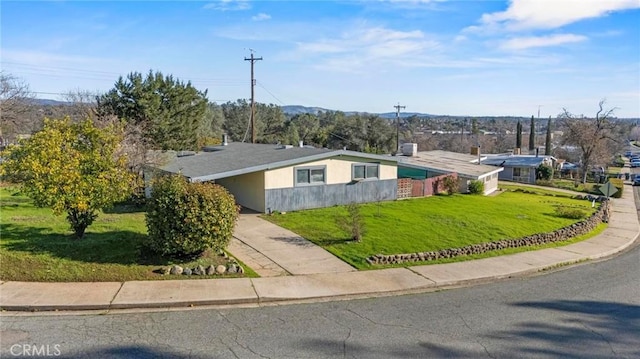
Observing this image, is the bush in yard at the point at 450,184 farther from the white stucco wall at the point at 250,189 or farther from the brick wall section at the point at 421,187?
the white stucco wall at the point at 250,189

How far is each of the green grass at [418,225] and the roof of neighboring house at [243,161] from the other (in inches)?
92.5

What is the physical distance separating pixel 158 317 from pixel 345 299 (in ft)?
12.8

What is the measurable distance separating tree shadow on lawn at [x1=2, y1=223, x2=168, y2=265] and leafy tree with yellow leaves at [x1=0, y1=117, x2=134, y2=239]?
0.62 metres

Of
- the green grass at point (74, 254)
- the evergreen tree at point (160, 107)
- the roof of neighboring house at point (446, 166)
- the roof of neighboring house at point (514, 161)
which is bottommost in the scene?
the green grass at point (74, 254)

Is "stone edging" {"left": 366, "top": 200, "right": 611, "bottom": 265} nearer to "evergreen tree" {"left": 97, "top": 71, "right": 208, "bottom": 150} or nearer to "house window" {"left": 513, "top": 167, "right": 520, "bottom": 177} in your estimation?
"evergreen tree" {"left": 97, "top": 71, "right": 208, "bottom": 150}

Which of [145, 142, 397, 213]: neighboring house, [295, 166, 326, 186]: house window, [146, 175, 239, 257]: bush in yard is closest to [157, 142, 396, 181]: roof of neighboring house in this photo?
[145, 142, 397, 213]: neighboring house

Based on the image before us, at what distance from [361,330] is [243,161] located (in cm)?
1371

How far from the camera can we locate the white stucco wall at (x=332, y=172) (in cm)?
1981

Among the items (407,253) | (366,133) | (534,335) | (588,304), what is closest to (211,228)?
(407,253)

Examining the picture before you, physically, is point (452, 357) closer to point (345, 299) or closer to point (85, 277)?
point (345, 299)

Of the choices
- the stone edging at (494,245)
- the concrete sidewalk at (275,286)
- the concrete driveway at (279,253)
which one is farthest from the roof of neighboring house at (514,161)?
the concrete driveway at (279,253)

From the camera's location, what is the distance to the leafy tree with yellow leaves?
36.9 ft

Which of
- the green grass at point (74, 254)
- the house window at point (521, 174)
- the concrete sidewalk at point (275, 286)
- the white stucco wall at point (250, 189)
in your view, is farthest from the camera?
the house window at point (521, 174)

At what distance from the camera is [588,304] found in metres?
9.95
